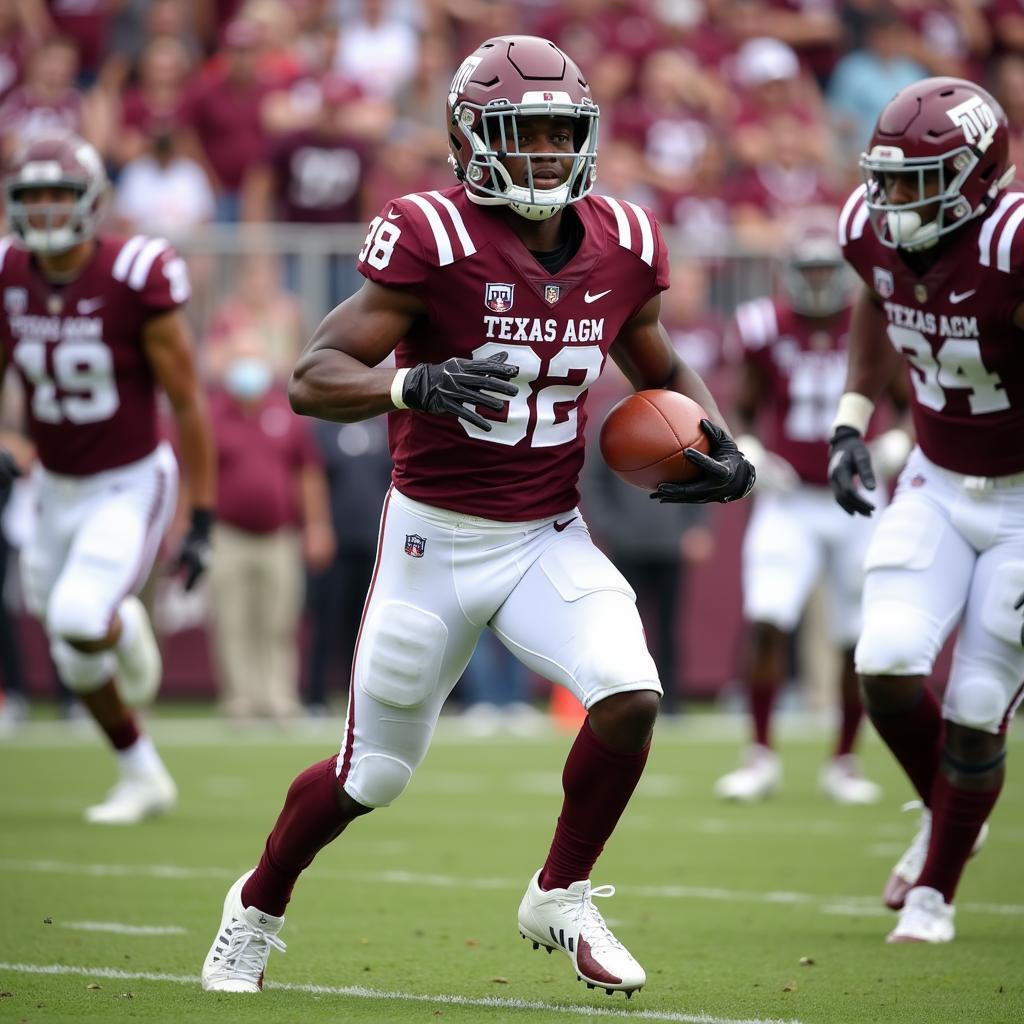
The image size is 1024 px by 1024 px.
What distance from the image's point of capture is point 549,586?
13.2 feet

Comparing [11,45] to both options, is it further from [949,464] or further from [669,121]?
[949,464]

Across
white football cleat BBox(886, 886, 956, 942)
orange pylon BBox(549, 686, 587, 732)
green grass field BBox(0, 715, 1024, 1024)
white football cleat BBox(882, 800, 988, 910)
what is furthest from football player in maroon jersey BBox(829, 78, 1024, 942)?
orange pylon BBox(549, 686, 587, 732)

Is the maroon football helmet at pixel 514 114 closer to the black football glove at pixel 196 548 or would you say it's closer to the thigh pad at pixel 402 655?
the thigh pad at pixel 402 655

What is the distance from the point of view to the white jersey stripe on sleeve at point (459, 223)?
3.95 metres

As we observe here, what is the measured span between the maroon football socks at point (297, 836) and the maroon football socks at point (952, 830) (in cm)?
158

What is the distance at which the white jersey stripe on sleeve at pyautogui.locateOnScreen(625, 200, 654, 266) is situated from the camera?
13.6 feet

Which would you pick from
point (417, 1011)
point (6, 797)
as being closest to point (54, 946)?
point (417, 1011)

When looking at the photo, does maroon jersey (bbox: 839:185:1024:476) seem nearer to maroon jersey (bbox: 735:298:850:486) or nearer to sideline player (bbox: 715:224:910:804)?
sideline player (bbox: 715:224:910:804)

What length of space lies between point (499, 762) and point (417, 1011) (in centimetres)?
555

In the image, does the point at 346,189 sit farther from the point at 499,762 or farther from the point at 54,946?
the point at 54,946

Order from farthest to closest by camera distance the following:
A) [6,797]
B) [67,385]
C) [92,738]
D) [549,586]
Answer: [92,738], [6,797], [67,385], [549,586]

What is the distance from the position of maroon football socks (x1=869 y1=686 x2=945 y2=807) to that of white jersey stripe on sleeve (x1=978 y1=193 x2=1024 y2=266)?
1.10m

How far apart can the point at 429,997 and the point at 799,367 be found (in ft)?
15.5

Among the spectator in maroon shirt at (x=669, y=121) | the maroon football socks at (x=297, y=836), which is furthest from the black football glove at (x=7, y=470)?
the spectator in maroon shirt at (x=669, y=121)
